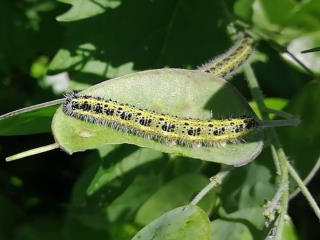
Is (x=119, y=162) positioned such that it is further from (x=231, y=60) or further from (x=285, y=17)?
(x=285, y=17)

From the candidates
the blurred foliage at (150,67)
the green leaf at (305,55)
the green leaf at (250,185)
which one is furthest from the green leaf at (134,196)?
the green leaf at (305,55)

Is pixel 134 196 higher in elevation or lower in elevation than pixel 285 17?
lower

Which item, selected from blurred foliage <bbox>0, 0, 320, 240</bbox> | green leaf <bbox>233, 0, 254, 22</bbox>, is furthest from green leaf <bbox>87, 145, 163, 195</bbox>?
green leaf <bbox>233, 0, 254, 22</bbox>

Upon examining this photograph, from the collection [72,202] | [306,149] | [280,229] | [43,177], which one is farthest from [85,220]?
[280,229]

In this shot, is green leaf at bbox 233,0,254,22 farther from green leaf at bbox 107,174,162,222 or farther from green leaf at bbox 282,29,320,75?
green leaf at bbox 107,174,162,222

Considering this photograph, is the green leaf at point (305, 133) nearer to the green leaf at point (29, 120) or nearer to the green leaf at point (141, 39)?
the green leaf at point (141, 39)

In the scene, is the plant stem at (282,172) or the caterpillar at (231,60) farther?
the caterpillar at (231,60)

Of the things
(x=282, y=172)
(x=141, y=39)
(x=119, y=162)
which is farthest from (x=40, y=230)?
(x=282, y=172)
